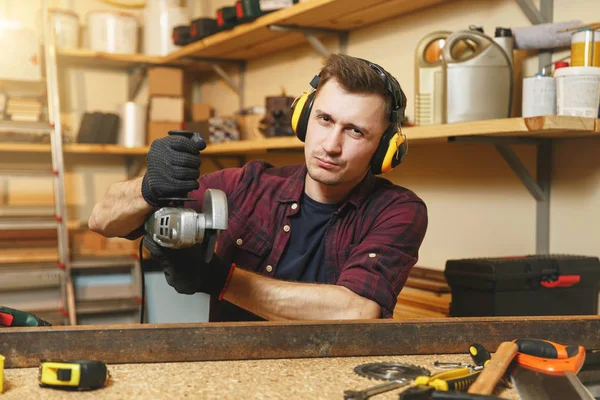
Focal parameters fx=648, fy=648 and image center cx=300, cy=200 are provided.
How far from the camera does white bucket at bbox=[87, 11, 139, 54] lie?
384 centimetres

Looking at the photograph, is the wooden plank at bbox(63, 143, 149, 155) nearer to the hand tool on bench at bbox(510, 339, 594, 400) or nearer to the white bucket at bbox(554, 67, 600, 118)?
the white bucket at bbox(554, 67, 600, 118)

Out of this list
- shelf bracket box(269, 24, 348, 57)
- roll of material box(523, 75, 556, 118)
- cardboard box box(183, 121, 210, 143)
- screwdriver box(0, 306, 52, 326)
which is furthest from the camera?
cardboard box box(183, 121, 210, 143)

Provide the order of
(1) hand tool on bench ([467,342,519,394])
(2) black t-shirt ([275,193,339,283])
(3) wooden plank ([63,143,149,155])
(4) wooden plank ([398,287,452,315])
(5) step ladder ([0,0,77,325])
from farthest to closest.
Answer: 1. (3) wooden plank ([63,143,149,155])
2. (5) step ladder ([0,0,77,325])
3. (4) wooden plank ([398,287,452,315])
4. (2) black t-shirt ([275,193,339,283])
5. (1) hand tool on bench ([467,342,519,394])

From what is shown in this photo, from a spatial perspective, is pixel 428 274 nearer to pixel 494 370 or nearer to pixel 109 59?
pixel 494 370

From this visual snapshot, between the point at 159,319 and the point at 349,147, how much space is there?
75.6 inches

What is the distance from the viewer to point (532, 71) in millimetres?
2113

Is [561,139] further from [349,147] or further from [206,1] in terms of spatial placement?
[206,1]

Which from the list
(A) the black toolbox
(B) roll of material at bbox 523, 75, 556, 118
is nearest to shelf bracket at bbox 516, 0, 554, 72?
(B) roll of material at bbox 523, 75, 556, 118

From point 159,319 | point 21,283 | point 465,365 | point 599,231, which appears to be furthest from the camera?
point 21,283

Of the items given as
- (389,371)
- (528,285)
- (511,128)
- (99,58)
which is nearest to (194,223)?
(389,371)

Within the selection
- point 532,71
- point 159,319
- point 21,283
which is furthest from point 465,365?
point 21,283

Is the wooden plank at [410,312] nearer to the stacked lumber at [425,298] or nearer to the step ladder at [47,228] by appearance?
the stacked lumber at [425,298]

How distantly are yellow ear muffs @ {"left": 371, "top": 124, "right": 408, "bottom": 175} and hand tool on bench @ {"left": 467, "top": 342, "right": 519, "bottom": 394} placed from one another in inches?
27.3

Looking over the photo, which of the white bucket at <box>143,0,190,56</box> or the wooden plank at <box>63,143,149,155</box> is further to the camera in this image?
the white bucket at <box>143,0,190,56</box>
